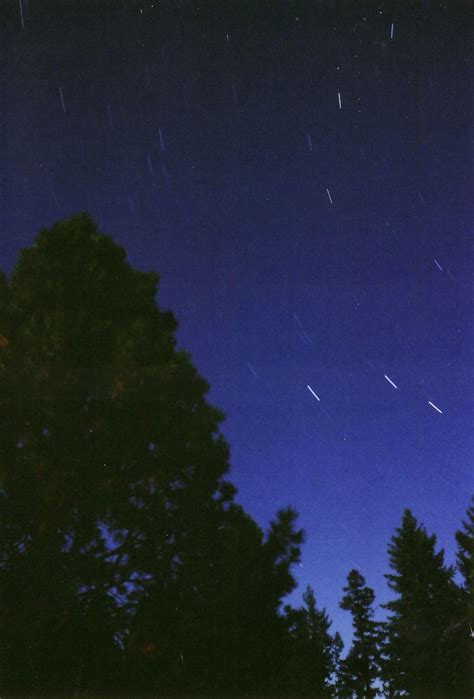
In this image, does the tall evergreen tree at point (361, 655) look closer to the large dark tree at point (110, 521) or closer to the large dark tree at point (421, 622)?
the large dark tree at point (421, 622)

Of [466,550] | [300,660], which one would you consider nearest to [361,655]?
[466,550]

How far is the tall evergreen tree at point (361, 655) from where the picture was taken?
43594 mm

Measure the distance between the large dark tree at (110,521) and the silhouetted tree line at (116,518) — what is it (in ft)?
0.07

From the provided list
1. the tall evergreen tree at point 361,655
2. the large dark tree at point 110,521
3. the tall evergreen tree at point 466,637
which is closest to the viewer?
the large dark tree at point 110,521

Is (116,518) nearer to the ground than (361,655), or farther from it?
farther from it

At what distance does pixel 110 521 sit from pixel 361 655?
1736 inches

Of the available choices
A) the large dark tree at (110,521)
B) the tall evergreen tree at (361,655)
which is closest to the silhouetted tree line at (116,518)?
the large dark tree at (110,521)

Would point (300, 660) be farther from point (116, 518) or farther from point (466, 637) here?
point (466, 637)

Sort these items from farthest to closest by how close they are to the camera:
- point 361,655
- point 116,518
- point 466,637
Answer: point 361,655 → point 466,637 → point 116,518

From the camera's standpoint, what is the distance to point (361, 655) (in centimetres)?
4456

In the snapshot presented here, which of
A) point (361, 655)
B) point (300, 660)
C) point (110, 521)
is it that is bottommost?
point (361, 655)

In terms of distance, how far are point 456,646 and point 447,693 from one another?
276 centimetres

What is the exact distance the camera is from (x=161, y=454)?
8.89 m

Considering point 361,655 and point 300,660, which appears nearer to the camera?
point 300,660
